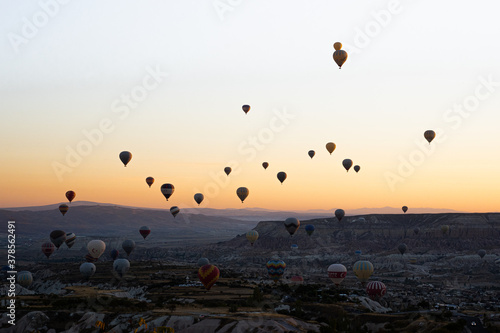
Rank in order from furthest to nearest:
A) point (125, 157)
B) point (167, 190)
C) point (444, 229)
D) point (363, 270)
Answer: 1. point (444, 229)
2. point (167, 190)
3. point (125, 157)
4. point (363, 270)

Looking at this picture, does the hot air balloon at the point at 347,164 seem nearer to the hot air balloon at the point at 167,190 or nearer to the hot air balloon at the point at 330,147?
the hot air balloon at the point at 330,147

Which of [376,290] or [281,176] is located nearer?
[376,290]

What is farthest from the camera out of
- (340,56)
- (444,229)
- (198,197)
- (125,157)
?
(444,229)

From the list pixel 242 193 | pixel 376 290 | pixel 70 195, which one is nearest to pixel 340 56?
pixel 242 193

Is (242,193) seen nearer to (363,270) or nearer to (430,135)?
(363,270)

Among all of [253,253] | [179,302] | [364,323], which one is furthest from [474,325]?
[253,253]

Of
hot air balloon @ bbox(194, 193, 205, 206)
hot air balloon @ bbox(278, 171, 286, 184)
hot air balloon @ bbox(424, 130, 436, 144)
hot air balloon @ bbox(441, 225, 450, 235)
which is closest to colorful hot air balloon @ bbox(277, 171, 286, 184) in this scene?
hot air balloon @ bbox(278, 171, 286, 184)
